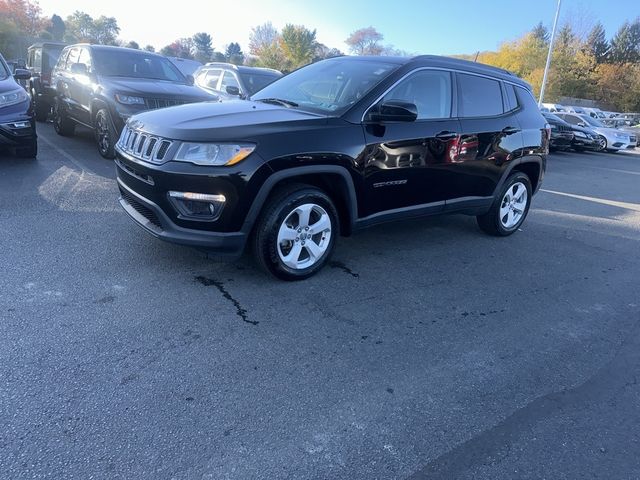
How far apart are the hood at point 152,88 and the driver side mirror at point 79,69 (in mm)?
651

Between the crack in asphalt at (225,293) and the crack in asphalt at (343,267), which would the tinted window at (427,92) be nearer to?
the crack in asphalt at (343,267)

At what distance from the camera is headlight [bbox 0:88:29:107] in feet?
21.1

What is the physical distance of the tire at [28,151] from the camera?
696 centimetres

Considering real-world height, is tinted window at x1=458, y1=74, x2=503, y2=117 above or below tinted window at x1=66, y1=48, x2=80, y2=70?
below

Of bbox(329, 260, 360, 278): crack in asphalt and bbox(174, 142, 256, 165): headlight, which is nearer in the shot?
bbox(174, 142, 256, 165): headlight

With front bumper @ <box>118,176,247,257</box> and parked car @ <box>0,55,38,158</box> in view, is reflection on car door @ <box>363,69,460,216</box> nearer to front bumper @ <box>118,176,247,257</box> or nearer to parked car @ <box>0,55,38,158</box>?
front bumper @ <box>118,176,247,257</box>

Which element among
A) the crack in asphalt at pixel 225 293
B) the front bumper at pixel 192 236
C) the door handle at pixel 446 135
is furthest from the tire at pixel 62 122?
the door handle at pixel 446 135

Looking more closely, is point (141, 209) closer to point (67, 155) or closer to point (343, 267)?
point (343, 267)

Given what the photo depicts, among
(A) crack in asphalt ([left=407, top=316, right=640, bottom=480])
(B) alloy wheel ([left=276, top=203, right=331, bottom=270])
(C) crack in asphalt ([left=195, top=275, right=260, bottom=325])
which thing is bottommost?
(A) crack in asphalt ([left=407, top=316, right=640, bottom=480])

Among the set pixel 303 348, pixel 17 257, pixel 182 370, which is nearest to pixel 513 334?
pixel 303 348

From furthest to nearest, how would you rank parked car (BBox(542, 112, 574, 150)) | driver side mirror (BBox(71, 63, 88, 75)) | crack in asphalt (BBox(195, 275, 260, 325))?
1. parked car (BBox(542, 112, 574, 150))
2. driver side mirror (BBox(71, 63, 88, 75))
3. crack in asphalt (BBox(195, 275, 260, 325))

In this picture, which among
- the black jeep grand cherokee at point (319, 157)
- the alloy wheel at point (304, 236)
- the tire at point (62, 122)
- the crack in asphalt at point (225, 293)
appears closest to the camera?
the crack in asphalt at point (225, 293)

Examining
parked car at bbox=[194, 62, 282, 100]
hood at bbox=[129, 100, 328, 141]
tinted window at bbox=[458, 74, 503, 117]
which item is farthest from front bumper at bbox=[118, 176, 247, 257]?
parked car at bbox=[194, 62, 282, 100]

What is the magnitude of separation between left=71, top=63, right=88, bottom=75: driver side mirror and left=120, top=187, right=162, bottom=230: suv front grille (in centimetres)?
504
